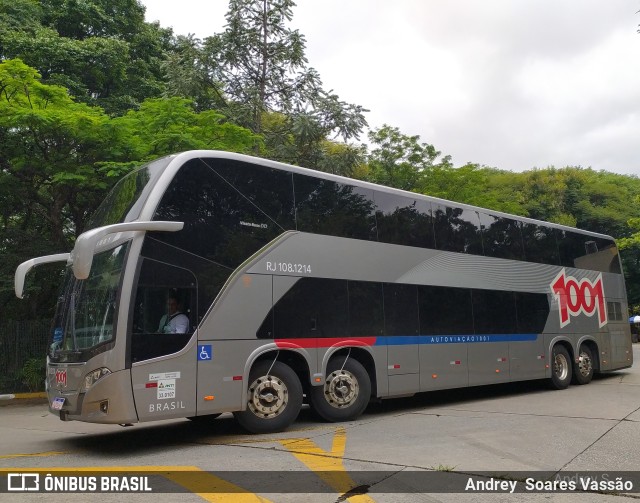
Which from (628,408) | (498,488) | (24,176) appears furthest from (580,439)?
(24,176)

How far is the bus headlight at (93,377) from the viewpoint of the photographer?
743 cm

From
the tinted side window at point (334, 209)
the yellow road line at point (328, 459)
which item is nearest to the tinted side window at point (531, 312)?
the tinted side window at point (334, 209)

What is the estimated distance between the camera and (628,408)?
11094 mm

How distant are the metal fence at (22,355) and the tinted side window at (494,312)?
42.5ft

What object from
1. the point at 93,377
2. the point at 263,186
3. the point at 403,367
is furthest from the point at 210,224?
the point at 403,367

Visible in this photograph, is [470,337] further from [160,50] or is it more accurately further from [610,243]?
[160,50]

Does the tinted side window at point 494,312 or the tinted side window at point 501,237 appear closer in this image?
the tinted side window at point 494,312

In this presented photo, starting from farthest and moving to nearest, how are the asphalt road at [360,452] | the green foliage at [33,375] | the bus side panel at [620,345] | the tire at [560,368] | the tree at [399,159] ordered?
1. the tree at [399,159]
2. the green foliage at [33,375]
3. the bus side panel at [620,345]
4. the tire at [560,368]
5. the asphalt road at [360,452]

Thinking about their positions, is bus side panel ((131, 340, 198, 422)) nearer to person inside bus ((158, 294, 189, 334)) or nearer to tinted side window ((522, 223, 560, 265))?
person inside bus ((158, 294, 189, 334))

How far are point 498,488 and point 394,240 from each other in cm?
607

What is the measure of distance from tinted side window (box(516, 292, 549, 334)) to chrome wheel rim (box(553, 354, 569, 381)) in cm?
129

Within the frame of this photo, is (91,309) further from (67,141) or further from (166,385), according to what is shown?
(67,141)

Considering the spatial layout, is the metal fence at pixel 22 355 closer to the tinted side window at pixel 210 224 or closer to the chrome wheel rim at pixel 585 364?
the tinted side window at pixel 210 224

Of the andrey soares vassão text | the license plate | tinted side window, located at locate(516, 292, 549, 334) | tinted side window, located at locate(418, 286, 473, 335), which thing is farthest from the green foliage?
the andrey soares vassão text
